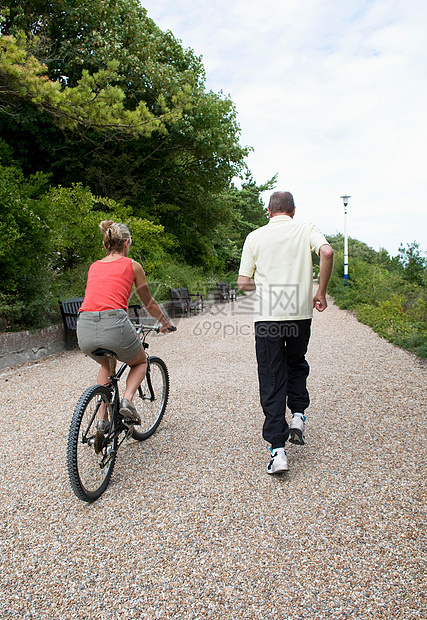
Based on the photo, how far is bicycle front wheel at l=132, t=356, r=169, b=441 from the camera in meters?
3.63

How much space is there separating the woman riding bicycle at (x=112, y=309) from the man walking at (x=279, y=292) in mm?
782

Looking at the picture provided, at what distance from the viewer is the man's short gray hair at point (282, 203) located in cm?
303

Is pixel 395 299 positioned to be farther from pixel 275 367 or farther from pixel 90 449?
pixel 90 449

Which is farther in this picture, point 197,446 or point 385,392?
point 385,392

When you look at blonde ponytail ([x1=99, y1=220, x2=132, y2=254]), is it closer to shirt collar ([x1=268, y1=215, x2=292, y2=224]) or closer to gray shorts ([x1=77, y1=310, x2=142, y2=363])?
gray shorts ([x1=77, y1=310, x2=142, y2=363])

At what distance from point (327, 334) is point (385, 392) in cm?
453

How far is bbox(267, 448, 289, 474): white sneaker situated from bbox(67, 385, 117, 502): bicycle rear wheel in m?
1.09

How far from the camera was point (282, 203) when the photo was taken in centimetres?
303

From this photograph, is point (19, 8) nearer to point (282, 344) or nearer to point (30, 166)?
point (30, 166)

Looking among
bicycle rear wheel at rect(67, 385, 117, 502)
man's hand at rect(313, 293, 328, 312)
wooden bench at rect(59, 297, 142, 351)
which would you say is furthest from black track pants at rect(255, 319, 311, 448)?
wooden bench at rect(59, 297, 142, 351)

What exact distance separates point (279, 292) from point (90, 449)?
161cm

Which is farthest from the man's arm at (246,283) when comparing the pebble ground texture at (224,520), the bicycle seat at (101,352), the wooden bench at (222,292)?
the wooden bench at (222,292)

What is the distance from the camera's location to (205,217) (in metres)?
20.9

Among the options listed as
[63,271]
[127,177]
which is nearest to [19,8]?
[127,177]
